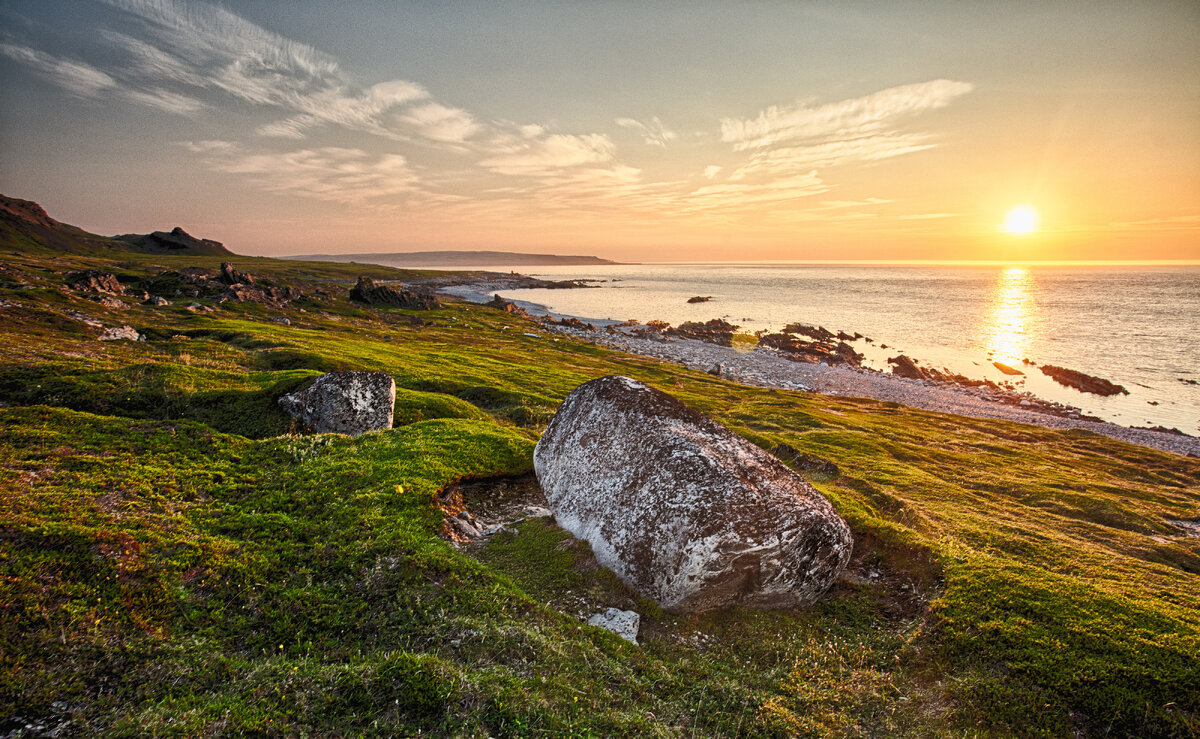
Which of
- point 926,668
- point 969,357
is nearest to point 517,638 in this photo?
point 926,668

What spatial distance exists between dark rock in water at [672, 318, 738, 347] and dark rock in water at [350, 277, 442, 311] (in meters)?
45.2

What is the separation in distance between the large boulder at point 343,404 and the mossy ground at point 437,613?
103 cm

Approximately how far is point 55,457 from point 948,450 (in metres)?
38.3

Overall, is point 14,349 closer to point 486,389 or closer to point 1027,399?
point 486,389

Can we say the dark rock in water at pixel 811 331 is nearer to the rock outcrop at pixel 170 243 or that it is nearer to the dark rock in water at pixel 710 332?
the dark rock in water at pixel 710 332

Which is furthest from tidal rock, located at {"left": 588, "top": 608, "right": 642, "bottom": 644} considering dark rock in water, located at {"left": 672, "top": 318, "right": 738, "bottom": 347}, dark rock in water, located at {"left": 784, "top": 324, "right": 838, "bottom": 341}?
dark rock in water, located at {"left": 784, "top": 324, "right": 838, "bottom": 341}

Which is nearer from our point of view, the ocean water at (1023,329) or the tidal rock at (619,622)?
the tidal rock at (619,622)

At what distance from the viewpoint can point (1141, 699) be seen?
7.12 meters

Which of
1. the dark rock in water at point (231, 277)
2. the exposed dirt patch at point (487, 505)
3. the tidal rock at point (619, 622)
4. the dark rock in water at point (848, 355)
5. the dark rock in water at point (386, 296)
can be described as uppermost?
the dark rock in water at point (231, 277)

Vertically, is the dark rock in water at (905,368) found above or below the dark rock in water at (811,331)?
below

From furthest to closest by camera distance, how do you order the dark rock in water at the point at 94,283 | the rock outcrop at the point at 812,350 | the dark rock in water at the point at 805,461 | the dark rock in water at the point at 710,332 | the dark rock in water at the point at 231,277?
the dark rock in water at the point at 710,332
the rock outcrop at the point at 812,350
the dark rock in water at the point at 231,277
the dark rock in water at the point at 94,283
the dark rock in water at the point at 805,461

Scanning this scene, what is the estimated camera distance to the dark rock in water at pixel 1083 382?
51125 millimetres

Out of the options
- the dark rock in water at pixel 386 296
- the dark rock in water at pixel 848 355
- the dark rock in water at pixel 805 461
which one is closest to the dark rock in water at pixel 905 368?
the dark rock in water at pixel 848 355

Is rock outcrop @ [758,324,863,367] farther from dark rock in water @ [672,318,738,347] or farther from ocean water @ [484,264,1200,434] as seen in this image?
dark rock in water @ [672,318,738,347]
